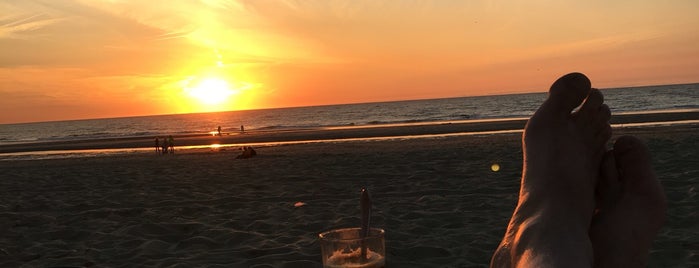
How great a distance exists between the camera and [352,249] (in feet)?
3.52

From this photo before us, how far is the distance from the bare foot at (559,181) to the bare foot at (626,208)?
58 millimetres

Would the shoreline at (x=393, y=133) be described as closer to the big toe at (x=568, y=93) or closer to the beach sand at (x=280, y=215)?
the beach sand at (x=280, y=215)

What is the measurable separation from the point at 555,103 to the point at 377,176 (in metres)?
3.75

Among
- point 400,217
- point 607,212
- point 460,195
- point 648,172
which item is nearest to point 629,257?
point 607,212

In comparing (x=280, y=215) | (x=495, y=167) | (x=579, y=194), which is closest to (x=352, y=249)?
(x=579, y=194)

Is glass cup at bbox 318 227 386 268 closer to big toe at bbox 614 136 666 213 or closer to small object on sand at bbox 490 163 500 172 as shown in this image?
big toe at bbox 614 136 666 213

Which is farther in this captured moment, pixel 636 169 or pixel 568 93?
pixel 568 93

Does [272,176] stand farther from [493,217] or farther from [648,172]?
[648,172]

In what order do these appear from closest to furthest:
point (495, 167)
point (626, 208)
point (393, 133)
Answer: point (626, 208)
point (495, 167)
point (393, 133)

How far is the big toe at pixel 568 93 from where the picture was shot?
2262 millimetres

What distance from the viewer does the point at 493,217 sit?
11.2 ft

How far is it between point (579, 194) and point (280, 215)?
100 inches

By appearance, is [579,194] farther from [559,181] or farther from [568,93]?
[568,93]

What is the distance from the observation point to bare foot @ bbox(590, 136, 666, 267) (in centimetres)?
167
